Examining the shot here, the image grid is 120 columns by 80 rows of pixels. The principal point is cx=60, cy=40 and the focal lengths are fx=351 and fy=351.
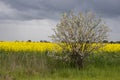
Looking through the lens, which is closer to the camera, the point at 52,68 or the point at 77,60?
the point at 52,68

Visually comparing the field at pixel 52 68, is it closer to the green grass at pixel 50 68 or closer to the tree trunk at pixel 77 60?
the green grass at pixel 50 68

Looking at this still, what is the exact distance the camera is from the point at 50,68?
20344 millimetres

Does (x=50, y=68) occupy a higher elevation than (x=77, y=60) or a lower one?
lower

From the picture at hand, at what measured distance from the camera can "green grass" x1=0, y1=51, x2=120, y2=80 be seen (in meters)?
17.8

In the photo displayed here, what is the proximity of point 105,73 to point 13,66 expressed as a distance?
202 inches

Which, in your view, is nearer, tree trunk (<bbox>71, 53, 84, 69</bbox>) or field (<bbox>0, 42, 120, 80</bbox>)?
field (<bbox>0, 42, 120, 80</bbox>)

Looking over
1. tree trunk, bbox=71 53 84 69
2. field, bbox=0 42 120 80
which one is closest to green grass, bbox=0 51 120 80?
field, bbox=0 42 120 80

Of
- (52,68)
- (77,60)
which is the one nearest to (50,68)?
(52,68)

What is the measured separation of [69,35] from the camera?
840 inches

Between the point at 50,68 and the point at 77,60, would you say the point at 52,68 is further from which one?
the point at 77,60

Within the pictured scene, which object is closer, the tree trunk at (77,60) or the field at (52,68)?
the field at (52,68)

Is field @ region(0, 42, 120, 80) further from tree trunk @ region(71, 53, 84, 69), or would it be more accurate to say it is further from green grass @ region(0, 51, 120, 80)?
tree trunk @ region(71, 53, 84, 69)

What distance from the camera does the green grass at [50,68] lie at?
17.8m

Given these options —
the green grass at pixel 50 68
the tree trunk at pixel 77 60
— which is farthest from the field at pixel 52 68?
the tree trunk at pixel 77 60
